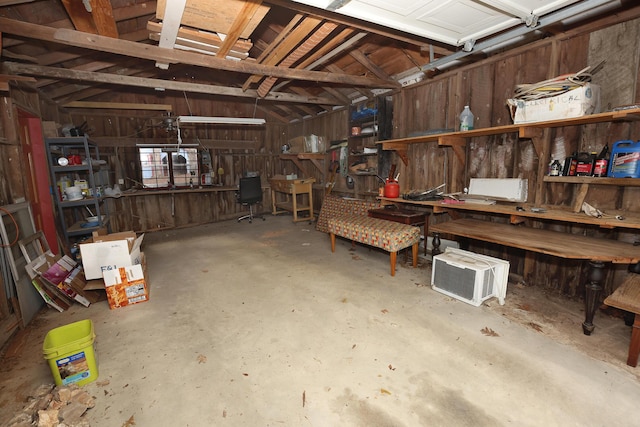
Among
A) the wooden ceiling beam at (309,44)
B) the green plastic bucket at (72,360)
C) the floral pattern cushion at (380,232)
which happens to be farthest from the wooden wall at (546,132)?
the green plastic bucket at (72,360)

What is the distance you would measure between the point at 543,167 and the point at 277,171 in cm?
612

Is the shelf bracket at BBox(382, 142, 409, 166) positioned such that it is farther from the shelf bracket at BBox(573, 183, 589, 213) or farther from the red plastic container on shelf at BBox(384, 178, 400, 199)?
the shelf bracket at BBox(573, 183, 589, 213)

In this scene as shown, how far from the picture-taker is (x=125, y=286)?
2791mm

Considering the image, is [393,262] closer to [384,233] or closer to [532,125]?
[384,233]

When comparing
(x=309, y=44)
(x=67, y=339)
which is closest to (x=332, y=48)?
(x=309, y=44)

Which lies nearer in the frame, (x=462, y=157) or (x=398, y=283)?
(x=398, y=283)

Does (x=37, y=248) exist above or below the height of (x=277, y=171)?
below

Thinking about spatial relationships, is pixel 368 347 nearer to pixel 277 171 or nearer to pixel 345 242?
pixel 345 242

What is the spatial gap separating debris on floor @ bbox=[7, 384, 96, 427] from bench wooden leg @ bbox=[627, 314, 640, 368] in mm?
3270

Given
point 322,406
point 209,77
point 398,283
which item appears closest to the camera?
point 322,406

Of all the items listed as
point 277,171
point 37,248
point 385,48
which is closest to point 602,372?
point 385,48

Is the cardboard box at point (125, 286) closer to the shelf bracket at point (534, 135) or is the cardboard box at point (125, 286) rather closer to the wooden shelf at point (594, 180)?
the shelf bracket at point (534, 135)

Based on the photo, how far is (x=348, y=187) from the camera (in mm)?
5680

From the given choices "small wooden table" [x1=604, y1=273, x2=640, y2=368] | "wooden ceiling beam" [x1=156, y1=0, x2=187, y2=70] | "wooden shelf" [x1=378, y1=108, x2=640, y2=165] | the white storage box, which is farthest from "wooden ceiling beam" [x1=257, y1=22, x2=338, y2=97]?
"small wooden table" [x1=604, y1=273, x2=640, y2=368]
